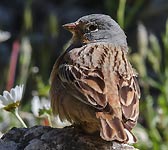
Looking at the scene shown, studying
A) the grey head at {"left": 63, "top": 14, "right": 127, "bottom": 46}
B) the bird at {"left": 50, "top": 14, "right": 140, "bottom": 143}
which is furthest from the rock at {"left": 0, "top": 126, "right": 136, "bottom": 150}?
the grey head at {"left": 63, "top": 14, "right": 127, "bottom": 46}

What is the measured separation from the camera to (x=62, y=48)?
26.0ft

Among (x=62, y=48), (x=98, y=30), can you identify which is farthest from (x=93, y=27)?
(x=62, y=48)

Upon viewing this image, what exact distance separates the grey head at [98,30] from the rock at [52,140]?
88cm

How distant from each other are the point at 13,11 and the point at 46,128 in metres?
5.31

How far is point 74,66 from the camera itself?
4598mm

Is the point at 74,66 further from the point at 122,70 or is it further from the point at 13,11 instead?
the point at 13,11

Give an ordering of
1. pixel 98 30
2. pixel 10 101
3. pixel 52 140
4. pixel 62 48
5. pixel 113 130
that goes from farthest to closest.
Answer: pixel 62 48 → pixel 98 30 → pixel 10 101 → pixel 52 140 → pixel 113 130

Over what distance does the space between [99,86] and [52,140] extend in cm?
41

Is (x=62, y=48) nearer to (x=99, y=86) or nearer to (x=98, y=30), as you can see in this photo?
(x=98, y=30)

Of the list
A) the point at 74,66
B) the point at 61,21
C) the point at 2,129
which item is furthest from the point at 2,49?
the point at 74,66

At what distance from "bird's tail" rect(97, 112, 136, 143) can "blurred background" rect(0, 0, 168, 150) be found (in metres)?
0.68

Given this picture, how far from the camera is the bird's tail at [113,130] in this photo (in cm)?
397

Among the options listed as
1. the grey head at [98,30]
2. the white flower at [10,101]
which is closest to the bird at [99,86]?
the grey head at [98,30]

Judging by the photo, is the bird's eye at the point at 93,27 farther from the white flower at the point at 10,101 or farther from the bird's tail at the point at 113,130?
the bird's tail at the point at 113,130
